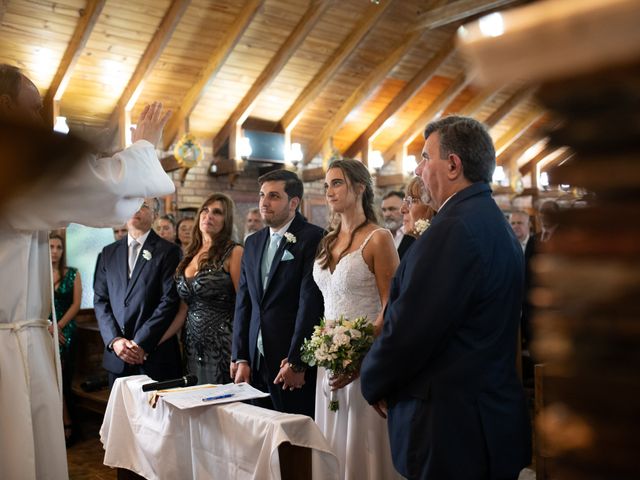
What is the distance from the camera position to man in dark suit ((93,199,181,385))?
14.1 ft

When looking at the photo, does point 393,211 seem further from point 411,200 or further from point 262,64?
point 262,64

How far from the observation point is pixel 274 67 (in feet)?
31.9

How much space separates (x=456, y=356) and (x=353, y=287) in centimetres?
124

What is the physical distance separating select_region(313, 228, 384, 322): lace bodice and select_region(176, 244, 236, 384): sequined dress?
1134 mm

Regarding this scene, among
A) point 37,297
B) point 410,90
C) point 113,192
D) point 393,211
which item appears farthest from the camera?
point 410,90

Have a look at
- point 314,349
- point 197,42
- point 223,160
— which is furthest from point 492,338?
point 223,160

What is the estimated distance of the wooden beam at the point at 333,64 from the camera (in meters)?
9.80

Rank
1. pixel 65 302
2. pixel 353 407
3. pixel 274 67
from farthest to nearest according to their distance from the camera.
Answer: pixel 274 67 → pixel 65 302 → pixel 353 407

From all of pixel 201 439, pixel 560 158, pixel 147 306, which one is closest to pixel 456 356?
pixel 201 439

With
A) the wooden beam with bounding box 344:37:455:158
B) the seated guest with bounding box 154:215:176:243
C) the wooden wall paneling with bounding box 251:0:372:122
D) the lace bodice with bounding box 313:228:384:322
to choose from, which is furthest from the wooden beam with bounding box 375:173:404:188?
the lace bodice with bounding box 313:228:384:322

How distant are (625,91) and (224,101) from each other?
10.1 meters

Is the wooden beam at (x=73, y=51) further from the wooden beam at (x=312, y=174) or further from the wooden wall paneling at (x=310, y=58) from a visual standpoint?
the wooden beam at (x=312, y=174)

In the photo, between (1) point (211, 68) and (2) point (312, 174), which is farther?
(2) point (312, 174)

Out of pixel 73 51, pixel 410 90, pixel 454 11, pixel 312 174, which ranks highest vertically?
pixel 454 11
